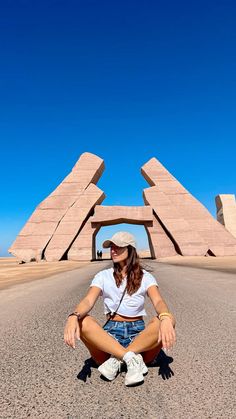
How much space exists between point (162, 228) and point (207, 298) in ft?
101

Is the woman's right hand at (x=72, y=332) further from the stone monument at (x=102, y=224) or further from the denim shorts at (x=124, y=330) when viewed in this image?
the stone monument at (x=102, y=224)

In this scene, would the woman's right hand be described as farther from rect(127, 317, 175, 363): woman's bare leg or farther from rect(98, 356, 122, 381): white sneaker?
rect(127, 317, 175, 363): woman's bare leg

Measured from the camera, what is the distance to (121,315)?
3.31 m

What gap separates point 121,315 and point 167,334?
63 centimetres

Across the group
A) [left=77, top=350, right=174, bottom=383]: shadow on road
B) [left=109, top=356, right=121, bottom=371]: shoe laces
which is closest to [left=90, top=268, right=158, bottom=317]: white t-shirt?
[left=109, top=356, right=121, bottom=371]: shoe laces

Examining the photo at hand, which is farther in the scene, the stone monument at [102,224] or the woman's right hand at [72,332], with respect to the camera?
the stone monument at [102,224]

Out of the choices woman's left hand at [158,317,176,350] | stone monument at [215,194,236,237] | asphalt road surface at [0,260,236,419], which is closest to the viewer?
asphalt road surface at [0,260,236,419]

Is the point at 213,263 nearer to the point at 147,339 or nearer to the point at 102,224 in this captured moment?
the point at 102,224

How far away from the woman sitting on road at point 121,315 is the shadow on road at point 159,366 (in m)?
0.15

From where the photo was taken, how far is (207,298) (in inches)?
318

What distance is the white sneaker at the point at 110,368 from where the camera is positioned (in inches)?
117

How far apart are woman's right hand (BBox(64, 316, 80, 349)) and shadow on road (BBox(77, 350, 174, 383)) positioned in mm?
455

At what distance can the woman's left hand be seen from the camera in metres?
2.77

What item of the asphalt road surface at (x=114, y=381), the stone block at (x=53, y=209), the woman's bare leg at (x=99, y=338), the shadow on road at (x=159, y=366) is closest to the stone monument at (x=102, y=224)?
the stone block at (x=53, y=209)
